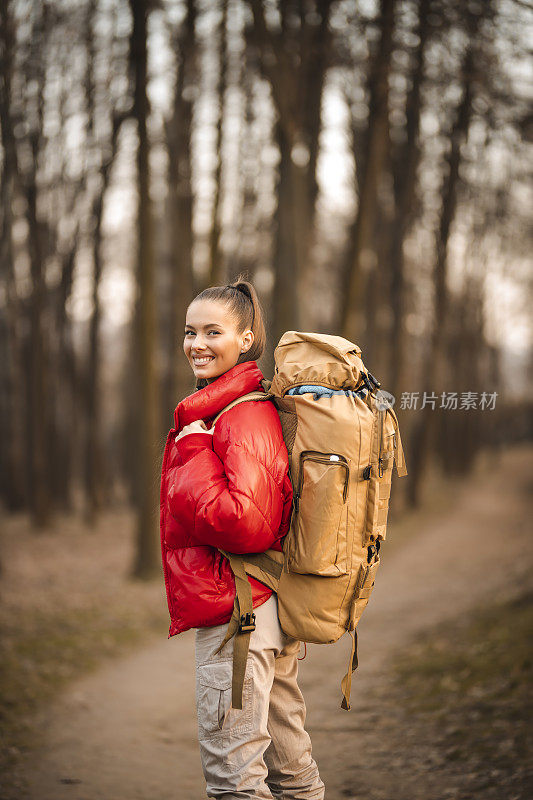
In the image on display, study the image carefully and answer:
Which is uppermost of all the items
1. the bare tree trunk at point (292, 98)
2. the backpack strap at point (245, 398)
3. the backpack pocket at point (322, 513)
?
the bare tree trunk at point (292, 98)

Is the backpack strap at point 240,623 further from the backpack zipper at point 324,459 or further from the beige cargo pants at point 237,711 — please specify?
the backpack zipper at point 324,459

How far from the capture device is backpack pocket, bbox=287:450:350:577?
8.41ft

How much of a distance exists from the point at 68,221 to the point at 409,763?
14.5 meters

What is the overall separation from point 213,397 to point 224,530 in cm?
52

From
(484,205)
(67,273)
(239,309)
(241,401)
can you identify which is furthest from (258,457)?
(484,205)

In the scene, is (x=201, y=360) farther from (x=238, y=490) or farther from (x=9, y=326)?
(x=9, y=326)

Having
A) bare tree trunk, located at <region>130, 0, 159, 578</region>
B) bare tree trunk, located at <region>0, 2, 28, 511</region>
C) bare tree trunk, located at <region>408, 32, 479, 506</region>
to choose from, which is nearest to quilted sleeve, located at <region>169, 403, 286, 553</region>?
bare tree trunk, located at <region>130, 0, 159, 578</region>

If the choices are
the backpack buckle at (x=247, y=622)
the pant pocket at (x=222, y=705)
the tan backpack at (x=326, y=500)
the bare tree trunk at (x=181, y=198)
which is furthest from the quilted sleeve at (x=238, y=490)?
the bare tree trunk at (x=181, y=198)

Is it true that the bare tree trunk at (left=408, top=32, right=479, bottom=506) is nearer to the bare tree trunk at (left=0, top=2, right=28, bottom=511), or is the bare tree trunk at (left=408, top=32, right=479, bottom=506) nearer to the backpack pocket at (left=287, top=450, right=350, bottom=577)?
the bare tree trunk at (left=0, top=2, right=28, bottom=511)

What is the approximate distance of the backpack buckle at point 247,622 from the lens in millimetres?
2600

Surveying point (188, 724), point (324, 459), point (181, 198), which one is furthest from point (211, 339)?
point (181, 198)

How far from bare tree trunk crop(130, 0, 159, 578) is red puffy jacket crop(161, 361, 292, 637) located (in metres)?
6.97

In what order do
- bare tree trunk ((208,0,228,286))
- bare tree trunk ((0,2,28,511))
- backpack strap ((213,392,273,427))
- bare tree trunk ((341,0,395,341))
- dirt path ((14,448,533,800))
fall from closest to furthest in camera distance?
backpack strap ((213,392,273,427)) < dirt path ((14,448,533,800)) < bare tree trunk ((341,0,395,341)) < bare tree trunk ((0,2,28,511)) < bare tree trunk ((208,0,228,286))

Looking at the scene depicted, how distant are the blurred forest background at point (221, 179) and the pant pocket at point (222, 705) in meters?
0.90
